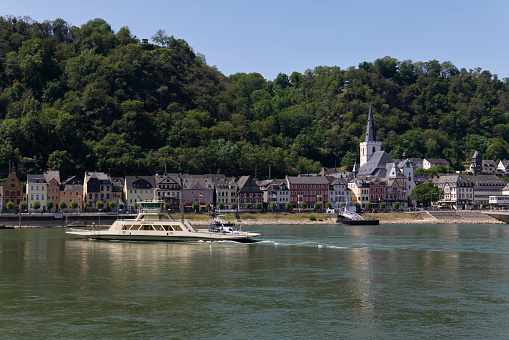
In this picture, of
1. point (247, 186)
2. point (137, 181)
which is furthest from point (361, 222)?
point (137, 181)

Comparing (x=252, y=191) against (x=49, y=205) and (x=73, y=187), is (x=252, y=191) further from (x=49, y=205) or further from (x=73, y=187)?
(x=49, y=205)

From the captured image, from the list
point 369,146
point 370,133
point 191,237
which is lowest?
point 191,237

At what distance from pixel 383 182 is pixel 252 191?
119ft

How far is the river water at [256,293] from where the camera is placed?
1133 inches

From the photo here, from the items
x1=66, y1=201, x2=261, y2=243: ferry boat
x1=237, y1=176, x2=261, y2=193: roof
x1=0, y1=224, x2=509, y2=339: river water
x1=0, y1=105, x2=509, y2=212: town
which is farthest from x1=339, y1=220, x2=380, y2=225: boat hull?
x1=0, y1=224, x2=509, y2=339: river water

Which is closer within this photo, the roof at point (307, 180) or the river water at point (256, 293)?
the river water at point (256, 293)

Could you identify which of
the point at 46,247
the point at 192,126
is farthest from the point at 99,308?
the point at 192,126

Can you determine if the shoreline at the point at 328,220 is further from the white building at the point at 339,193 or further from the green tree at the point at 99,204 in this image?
the white building at the point at 339,193

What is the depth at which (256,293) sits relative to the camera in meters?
36.9

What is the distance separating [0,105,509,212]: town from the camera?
12119 cm

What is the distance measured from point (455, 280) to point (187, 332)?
69.1 ft

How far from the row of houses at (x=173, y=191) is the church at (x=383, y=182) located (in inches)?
156

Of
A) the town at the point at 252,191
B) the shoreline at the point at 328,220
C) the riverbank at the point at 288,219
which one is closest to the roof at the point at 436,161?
the town at the point at 252,191

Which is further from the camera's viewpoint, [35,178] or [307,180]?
[307,180]
